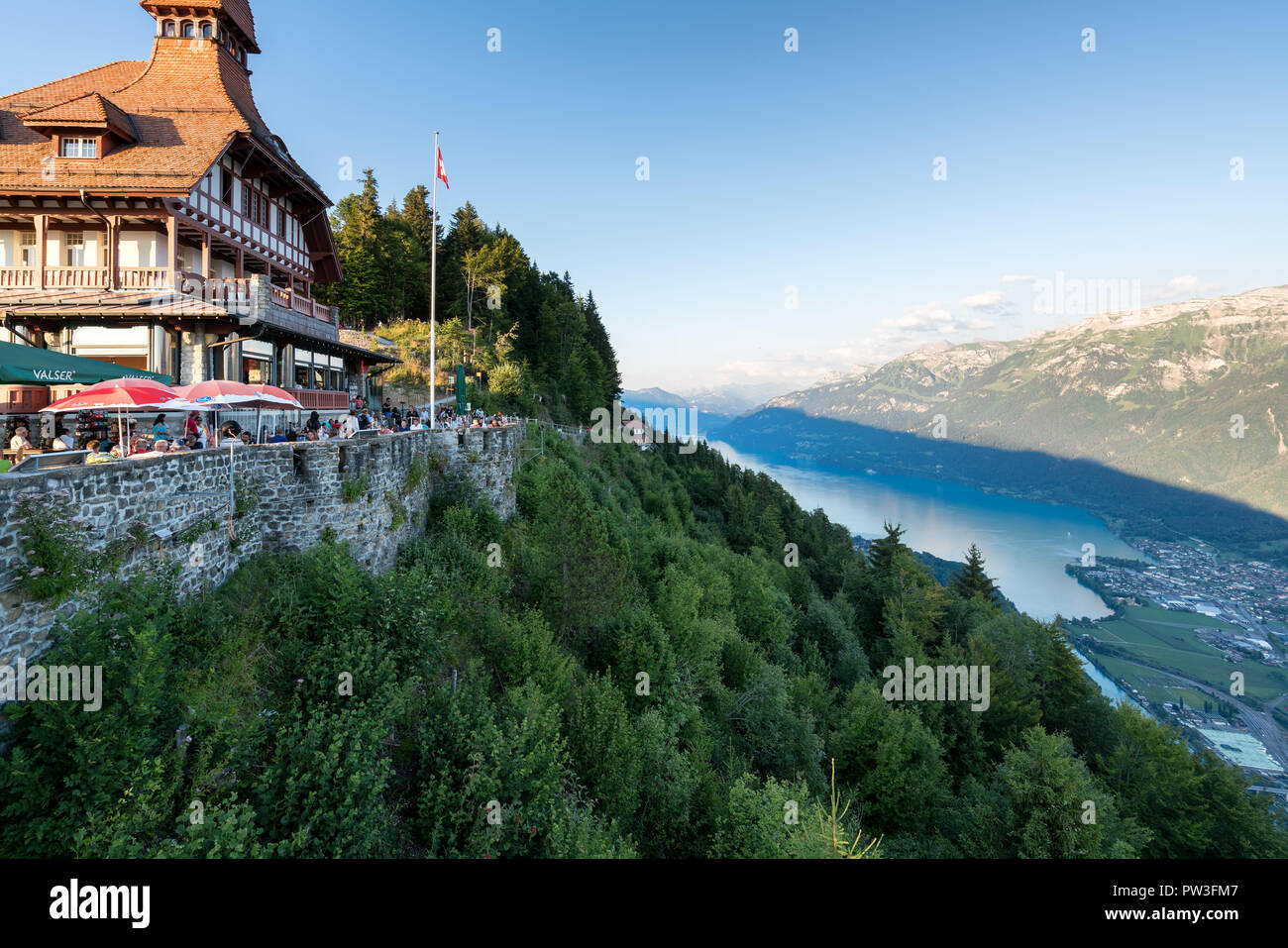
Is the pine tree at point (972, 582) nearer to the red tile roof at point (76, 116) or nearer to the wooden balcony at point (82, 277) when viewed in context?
the wooden balcony at point (82, 277)

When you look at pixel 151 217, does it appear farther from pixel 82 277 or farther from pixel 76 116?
pixel 76 116

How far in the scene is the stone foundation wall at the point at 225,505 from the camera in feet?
21.5

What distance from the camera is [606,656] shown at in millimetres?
17234

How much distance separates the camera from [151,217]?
2011 cm

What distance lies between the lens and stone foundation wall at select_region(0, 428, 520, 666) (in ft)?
21.5

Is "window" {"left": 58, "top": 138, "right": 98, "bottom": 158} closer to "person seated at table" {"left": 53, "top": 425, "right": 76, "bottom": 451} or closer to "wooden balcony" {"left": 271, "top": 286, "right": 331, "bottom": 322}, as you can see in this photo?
"wooden balcony" {"left": 271, "top": 286, "right": 331, "bottom": 322}

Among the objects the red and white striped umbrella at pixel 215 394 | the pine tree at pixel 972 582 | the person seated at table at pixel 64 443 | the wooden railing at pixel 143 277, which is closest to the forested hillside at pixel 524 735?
the red and white striped umbrella at pixel 215 394

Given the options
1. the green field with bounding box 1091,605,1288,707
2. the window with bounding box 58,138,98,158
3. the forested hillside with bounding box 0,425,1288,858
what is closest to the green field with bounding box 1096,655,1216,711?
the green field with bounding box 1091,605,1288,707

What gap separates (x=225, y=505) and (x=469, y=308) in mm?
46360

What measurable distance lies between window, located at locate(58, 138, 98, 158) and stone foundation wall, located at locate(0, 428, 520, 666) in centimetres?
1786
